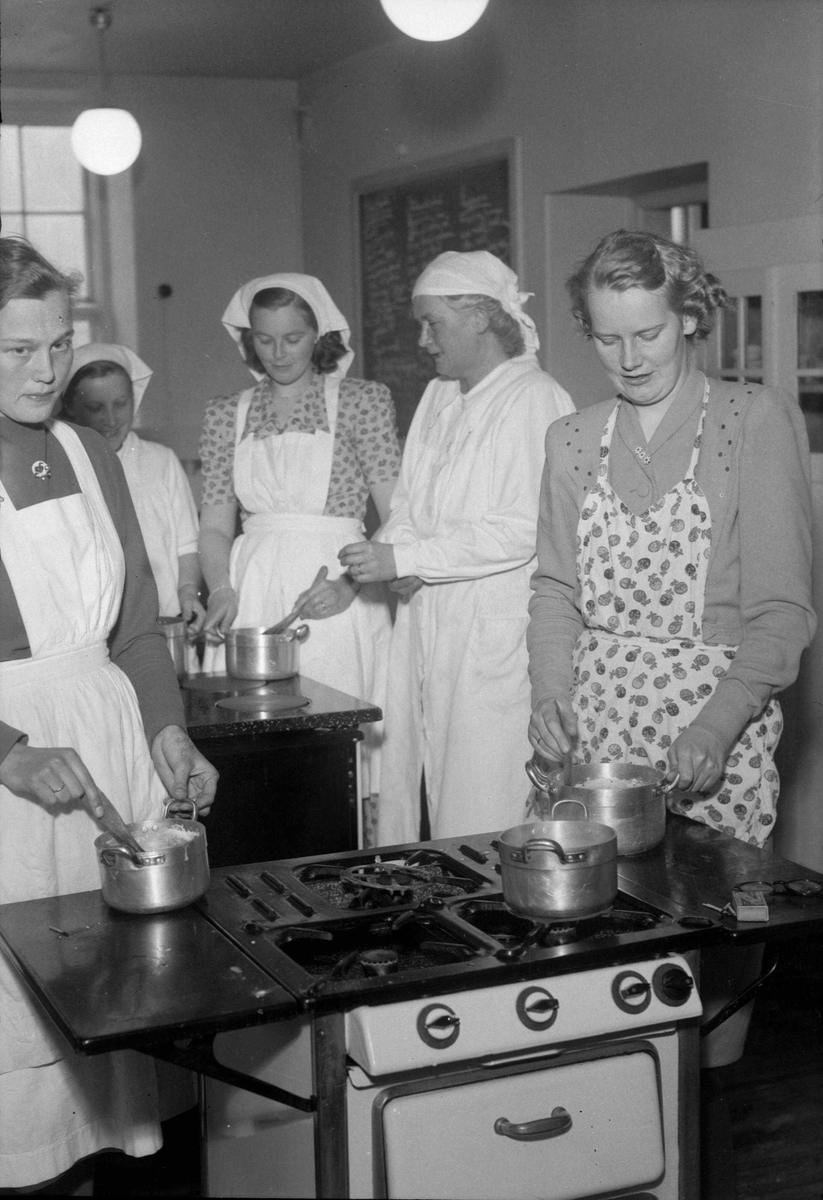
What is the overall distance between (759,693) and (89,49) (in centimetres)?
552

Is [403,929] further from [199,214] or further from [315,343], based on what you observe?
[199,214]

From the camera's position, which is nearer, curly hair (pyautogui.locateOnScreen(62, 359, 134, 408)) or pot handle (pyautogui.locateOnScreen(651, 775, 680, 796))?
pot handle (pyautogui.locateOnScreen(651, 775, 680, 796))

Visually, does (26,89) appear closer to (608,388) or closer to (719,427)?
(608,388)

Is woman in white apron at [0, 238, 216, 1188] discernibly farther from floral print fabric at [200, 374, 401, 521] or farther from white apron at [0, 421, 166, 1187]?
floral print fabric at [200, 374, 401, 521]

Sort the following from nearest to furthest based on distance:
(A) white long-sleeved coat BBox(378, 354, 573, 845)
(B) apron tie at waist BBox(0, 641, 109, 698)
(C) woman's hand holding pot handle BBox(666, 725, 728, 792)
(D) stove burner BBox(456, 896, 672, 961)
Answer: (D) stove burner BBox(456, 896, 672, 961)
(C) woman's hand holding pot handle BBox(666, 725, 728, 792)
(B) apron tie at waist BBox(0, 641, 109, 698)
(A) white long-sleeved coat BBox(378, 354, 573, 845)

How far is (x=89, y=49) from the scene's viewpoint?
21.5 ft

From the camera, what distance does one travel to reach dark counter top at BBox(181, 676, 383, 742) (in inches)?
112

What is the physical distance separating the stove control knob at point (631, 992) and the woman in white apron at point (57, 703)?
0.80 metres

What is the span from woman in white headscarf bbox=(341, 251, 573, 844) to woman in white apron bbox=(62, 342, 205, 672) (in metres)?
1.00

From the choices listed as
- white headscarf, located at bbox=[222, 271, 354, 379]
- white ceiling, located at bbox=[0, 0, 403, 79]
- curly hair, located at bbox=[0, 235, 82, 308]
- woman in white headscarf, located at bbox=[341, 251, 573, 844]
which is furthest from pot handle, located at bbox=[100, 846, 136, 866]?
white ceiling, located at bbox=[0, 0, 403, 79]

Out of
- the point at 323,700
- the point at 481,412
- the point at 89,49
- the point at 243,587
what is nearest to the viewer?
the point at 323,700

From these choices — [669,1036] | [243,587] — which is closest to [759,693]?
[669,1036]

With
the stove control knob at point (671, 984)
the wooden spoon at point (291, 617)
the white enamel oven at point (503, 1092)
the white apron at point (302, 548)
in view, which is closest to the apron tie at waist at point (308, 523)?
the white apron at point (302, 548)

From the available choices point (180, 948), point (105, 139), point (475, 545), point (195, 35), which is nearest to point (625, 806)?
point (180, 948)
